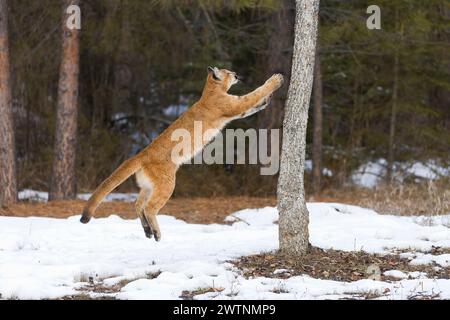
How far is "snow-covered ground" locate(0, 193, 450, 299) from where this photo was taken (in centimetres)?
777

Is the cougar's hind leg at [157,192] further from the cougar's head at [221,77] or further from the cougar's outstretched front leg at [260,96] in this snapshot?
the cougar's head at [221,77]

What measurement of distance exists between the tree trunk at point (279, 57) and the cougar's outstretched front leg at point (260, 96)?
7.03 metres

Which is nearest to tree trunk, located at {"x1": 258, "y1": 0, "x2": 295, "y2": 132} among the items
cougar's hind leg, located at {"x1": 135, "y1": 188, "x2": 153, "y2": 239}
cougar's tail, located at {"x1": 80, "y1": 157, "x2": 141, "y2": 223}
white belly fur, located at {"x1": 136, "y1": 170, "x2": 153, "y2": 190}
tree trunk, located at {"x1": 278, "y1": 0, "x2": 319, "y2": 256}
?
cougar's hind leg, located at {"x1": 135, "y1": 188, "x2": 153, "y2": 239}

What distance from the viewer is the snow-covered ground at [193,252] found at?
777 centimetres

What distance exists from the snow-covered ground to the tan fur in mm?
646

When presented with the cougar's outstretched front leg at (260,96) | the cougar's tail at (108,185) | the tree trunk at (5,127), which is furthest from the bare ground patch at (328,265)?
the tree trunk at (5,127)

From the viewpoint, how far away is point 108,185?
9281mm

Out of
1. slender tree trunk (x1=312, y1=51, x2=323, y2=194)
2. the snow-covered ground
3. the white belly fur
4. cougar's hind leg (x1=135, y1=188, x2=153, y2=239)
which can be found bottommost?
the snow-covered ground

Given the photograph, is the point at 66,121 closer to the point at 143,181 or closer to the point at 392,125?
the point at 143,181

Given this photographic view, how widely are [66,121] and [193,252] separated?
6.29 metres

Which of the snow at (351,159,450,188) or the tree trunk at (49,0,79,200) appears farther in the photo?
the snow at (351,159,450,188)

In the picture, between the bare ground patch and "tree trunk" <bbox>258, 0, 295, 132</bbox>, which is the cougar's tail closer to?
the bare ground patch

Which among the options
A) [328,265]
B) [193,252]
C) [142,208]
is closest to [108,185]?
[142,208]

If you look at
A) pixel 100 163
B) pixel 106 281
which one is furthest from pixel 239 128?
pixel 106 281
